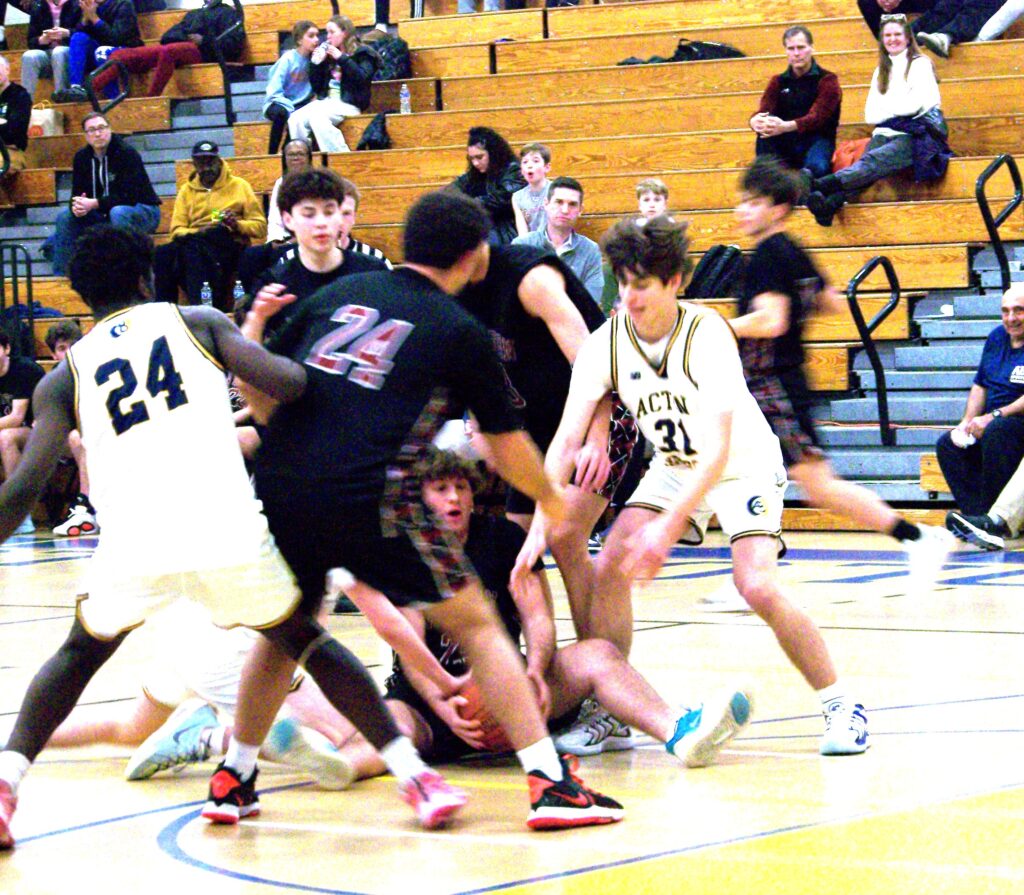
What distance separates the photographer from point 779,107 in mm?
11953

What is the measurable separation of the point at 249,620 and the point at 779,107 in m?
9.13

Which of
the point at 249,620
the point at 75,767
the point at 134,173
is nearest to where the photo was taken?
the point at 249,620

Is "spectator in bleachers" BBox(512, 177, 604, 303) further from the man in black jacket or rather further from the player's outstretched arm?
the player's outstretched arm

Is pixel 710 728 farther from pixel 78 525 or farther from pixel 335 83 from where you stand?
pixel 335 83

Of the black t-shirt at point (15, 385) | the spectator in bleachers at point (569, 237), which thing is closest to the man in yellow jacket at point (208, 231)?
the black t-shirt at point (15, 385)

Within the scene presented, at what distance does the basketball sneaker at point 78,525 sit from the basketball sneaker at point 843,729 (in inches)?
324

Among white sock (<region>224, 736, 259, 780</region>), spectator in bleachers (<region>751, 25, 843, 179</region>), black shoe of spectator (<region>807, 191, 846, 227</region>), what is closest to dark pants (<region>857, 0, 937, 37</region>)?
spectator in bleachers (<region>751, 25, 843, 179</region>)

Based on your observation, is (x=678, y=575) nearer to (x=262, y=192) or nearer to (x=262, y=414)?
(x=262, y=414)

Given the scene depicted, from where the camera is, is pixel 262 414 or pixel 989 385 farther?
pixel 989 385

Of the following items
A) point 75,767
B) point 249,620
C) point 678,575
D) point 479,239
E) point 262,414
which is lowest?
point 678,575

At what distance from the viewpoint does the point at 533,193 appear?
11211mm

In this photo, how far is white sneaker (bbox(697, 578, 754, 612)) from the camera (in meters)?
7.03

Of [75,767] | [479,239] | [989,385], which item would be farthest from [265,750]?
[989,385]

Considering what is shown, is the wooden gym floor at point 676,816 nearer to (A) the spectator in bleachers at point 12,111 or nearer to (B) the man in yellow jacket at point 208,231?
(B) the man in yellow jacket at point 208,231
